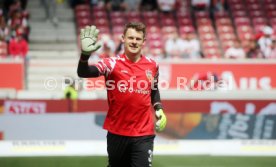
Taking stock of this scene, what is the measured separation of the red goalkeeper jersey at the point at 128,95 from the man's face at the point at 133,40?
0.56 ft

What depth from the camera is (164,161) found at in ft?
36.2

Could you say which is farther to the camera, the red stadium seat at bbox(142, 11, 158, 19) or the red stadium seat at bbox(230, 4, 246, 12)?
the red stadium seat at bbox(230, 4, 246, 12)

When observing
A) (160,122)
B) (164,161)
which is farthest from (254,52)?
(160,122)

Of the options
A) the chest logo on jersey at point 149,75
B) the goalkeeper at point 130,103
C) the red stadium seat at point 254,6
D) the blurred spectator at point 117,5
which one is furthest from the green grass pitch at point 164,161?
the red stadium seat at point 254,6

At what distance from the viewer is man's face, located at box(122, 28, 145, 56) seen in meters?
6.37

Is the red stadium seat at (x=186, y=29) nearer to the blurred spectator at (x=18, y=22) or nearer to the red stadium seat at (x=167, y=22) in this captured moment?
the red stadium seat at (x=167, y=22)

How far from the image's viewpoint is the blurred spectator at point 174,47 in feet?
63.1

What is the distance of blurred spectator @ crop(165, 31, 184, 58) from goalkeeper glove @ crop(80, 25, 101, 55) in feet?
44.2

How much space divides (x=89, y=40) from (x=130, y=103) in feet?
3.21

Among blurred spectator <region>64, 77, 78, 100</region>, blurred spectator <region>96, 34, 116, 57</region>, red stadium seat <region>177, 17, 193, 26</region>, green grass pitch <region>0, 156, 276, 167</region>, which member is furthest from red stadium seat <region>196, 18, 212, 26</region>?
green grass pitch <region>0, 156, 276, 167</region>

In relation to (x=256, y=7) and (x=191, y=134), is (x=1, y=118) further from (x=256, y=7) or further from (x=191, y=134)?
(x=256, y=7)

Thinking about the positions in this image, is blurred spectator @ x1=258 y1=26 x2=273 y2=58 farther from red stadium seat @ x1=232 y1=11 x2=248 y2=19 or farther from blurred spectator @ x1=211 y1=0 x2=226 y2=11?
blurred spectator @ x1=211 y1=0 x2=226 y2=11

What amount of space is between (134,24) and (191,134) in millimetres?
6298

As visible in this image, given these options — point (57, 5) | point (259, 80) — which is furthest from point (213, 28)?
point (57, 5)
